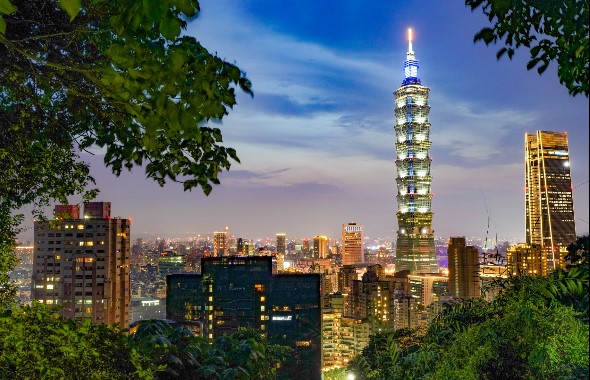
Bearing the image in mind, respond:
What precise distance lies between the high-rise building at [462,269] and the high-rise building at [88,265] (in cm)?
3287

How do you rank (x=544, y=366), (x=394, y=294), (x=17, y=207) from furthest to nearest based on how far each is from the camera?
1. (x=394, y=294)
2. (x=17, y=207)
3. (x=544, y=366)

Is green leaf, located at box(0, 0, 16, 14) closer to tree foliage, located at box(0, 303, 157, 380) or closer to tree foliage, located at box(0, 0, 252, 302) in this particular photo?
tree foliage, located at box(0, 0, 252, 302)

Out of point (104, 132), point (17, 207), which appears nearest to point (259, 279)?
point (17, 207)

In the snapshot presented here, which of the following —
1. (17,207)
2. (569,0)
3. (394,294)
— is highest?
(569,0)

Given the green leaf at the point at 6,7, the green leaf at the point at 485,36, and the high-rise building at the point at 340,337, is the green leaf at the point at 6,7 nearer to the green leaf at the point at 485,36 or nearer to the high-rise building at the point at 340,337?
the green leaf at the point at 485,36

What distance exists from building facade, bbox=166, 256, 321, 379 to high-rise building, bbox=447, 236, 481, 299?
105 feet

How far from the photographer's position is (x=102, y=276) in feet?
118

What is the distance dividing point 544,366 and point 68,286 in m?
37.9

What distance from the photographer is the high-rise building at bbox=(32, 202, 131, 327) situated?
116 ft

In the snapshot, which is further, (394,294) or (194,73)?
(394,294)

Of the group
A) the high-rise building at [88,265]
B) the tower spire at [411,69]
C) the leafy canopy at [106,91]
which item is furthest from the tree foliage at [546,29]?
the tower spire at [411,69]

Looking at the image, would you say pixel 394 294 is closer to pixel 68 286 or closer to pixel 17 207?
pixel 68 286

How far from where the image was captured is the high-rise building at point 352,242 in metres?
126

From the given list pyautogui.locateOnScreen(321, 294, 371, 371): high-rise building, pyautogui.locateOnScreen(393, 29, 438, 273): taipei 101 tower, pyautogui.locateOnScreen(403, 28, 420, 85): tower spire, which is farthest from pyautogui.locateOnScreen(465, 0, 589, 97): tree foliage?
pyautogui.locateOnScreen(403, 28, 420, 85): tower spire
